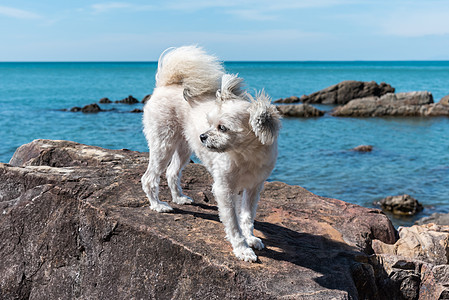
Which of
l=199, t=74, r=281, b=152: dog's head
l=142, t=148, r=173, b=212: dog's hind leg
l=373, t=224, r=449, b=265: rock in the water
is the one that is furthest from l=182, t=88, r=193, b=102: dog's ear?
l=373, t=224, r=449, b=265: rock in the water

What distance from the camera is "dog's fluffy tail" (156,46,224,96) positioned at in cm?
507

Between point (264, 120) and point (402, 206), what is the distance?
856cm

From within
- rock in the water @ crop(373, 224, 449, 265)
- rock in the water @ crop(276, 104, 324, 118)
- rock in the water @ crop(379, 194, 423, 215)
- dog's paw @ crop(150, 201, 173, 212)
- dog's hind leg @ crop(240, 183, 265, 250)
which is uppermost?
dog's hind leg @ crop(240, 183, 265, 250)

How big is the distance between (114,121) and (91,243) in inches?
934

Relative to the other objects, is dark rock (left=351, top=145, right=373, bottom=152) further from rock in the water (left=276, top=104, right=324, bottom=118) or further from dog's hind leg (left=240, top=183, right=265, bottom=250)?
dog's hind leg (left=240, top=183, right=265, bottom=250)

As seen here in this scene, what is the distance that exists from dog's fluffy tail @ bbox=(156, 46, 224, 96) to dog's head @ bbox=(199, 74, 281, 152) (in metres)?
0.73

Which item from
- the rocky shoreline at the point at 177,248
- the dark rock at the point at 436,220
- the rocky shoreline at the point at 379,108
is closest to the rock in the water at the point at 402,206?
the dark rock at the point at 436,220

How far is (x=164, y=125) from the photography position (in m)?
5.30

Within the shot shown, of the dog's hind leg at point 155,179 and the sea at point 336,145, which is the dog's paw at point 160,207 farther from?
the sea at point 336,145

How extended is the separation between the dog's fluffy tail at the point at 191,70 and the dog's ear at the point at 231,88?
2.00 ft

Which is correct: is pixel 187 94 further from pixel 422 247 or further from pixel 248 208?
pixel 422 247

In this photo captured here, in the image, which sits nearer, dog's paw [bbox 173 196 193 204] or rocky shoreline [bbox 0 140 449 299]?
rocky shoreline [bbox 0 140 449 299]

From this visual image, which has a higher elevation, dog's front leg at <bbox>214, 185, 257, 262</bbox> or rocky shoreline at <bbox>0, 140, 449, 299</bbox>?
dog's front leg at <bbox>214, 185, 257, 262</bbox>

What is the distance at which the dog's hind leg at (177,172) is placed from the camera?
5786 millimetres
